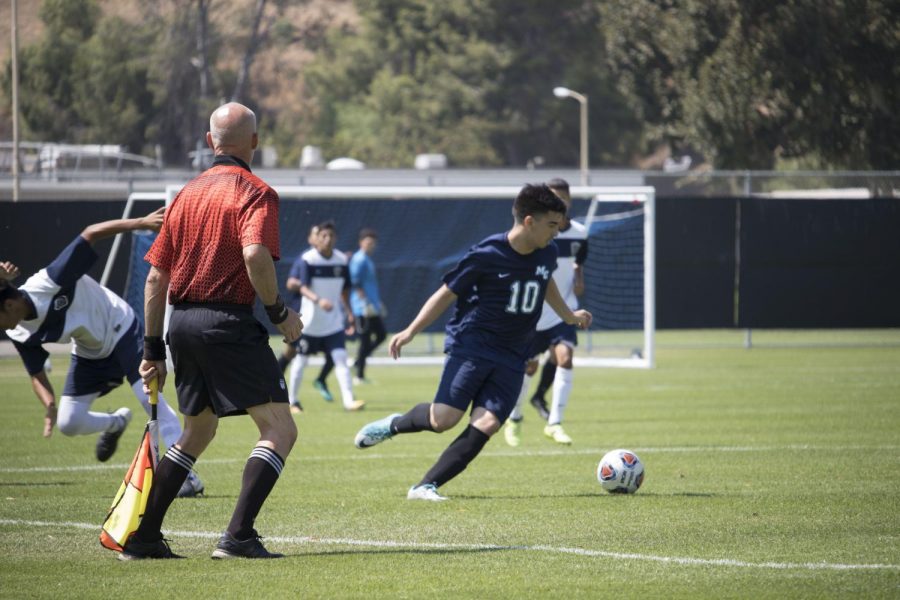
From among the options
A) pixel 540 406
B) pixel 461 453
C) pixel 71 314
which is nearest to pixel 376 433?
pixel 461 453

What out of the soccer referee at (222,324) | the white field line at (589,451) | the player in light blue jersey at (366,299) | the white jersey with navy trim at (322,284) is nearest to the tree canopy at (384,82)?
the player in light blue jersey at (366,299)

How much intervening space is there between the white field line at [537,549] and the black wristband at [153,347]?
1.24 meters

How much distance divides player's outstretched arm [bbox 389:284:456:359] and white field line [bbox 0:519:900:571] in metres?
1.50

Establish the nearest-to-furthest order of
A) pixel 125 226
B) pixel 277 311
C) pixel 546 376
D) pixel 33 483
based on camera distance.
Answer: pixel 277 311 → pixel 125 226 → pixel 33 483 → pixel 546 376

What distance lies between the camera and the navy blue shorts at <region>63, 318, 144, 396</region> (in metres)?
9.81

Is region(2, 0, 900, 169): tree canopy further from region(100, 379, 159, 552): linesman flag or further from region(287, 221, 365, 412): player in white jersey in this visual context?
region(100, 379, 159, 552): linesman flag

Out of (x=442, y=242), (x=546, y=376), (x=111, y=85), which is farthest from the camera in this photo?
(x=111, y=85)

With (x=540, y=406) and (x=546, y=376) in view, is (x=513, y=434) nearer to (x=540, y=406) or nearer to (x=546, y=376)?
(x=546, y=376)

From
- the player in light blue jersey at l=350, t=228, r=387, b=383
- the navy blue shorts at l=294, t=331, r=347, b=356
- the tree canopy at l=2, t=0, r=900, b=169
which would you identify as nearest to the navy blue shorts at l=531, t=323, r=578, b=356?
the navy blue shorts at l=294, t=331, r=347, b=356

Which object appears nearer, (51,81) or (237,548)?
(237,548)

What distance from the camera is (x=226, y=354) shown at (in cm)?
671

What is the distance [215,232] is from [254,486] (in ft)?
4.09

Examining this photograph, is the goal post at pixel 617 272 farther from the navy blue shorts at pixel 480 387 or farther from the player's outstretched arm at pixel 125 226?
the player's outstretched arm at pixel 125 226

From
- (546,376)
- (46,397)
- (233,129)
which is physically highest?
(233,129)
